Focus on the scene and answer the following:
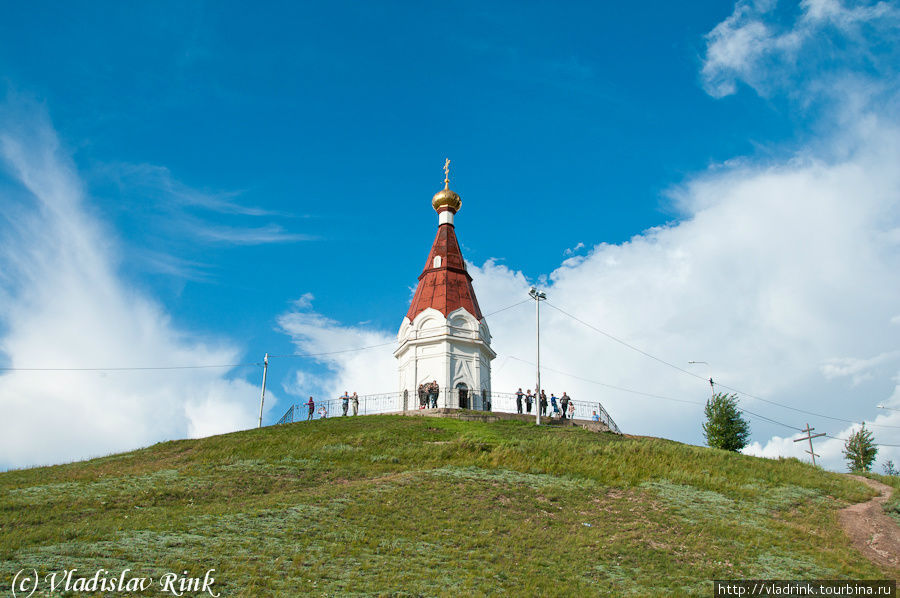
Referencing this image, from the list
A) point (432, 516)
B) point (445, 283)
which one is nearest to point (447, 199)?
point (445, 283)

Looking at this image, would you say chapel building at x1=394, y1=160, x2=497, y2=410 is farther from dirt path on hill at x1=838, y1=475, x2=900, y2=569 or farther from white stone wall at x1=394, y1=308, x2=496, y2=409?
dirt path on hill at x1=838, y1=475, x2=900, y2=569

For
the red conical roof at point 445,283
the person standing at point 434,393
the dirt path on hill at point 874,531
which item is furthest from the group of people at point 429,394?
the dirt path on hill at point 874,531

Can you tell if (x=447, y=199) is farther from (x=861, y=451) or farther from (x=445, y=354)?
(x=861, y=451)

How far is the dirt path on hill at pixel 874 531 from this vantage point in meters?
13.1

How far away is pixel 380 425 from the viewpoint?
24.2 metres

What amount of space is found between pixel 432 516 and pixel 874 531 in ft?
32.8

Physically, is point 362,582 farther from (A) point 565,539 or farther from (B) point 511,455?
(B) point 511,455

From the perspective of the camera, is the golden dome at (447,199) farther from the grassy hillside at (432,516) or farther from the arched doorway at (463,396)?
the grassy hillside at (432,516)

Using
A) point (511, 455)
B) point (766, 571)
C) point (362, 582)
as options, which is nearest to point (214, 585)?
point (362, 582)

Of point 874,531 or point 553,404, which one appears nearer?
point 874,531

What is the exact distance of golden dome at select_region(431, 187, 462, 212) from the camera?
37.4 metres

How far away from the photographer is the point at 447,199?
3734cm

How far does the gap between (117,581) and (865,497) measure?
61.3 feet

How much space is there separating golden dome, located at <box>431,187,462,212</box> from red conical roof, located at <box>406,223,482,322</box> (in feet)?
4.40
